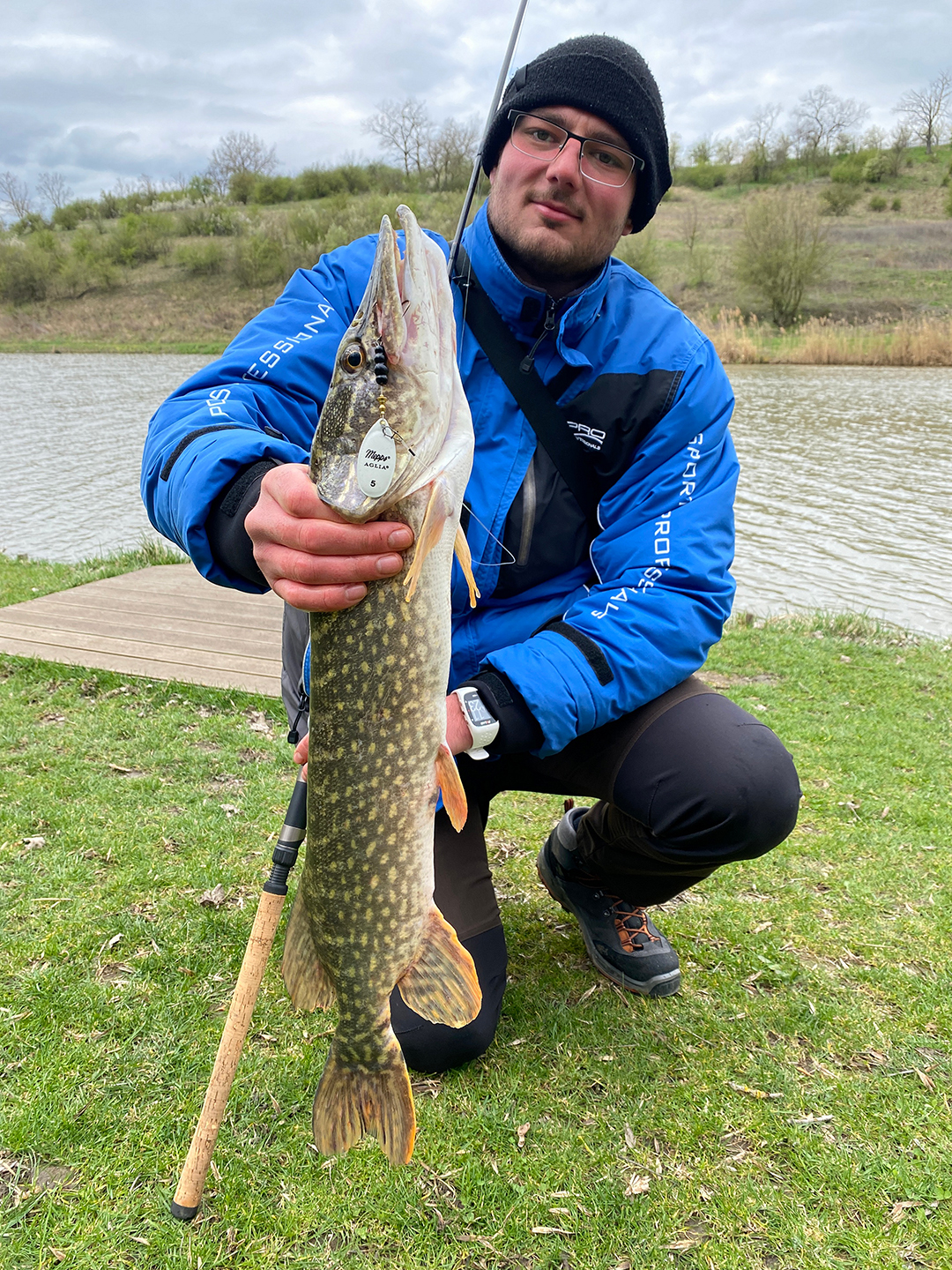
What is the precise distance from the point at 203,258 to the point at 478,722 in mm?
54170

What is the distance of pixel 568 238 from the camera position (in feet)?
8.63

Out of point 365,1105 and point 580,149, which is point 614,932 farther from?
point 580,149

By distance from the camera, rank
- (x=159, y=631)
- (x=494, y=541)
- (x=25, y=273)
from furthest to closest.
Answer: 1. (x=25, y=273)
2. (x=159, y=631)
3. (x=494, y=541)

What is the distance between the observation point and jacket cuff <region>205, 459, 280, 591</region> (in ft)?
6.64

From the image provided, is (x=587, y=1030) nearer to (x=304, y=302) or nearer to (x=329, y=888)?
(x=329, y=888)

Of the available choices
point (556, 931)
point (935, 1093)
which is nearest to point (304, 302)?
point (556, 931)

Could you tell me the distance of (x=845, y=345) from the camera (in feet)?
85.1

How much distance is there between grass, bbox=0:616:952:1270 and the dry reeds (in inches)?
998

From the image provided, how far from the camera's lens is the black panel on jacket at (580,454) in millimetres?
2602

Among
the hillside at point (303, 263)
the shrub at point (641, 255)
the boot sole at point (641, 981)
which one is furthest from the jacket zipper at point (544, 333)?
the shrub at point (641, 255)

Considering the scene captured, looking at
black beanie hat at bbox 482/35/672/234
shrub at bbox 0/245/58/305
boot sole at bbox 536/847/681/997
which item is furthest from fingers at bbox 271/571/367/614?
shrub at bbox 0/245/58/305

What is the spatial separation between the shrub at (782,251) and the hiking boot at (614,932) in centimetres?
3464

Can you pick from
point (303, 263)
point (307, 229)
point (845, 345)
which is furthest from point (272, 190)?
point (845, 345)

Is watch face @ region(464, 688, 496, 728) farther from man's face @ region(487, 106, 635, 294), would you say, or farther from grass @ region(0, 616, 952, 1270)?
man's face @ region(487, 106, 635, 294)
